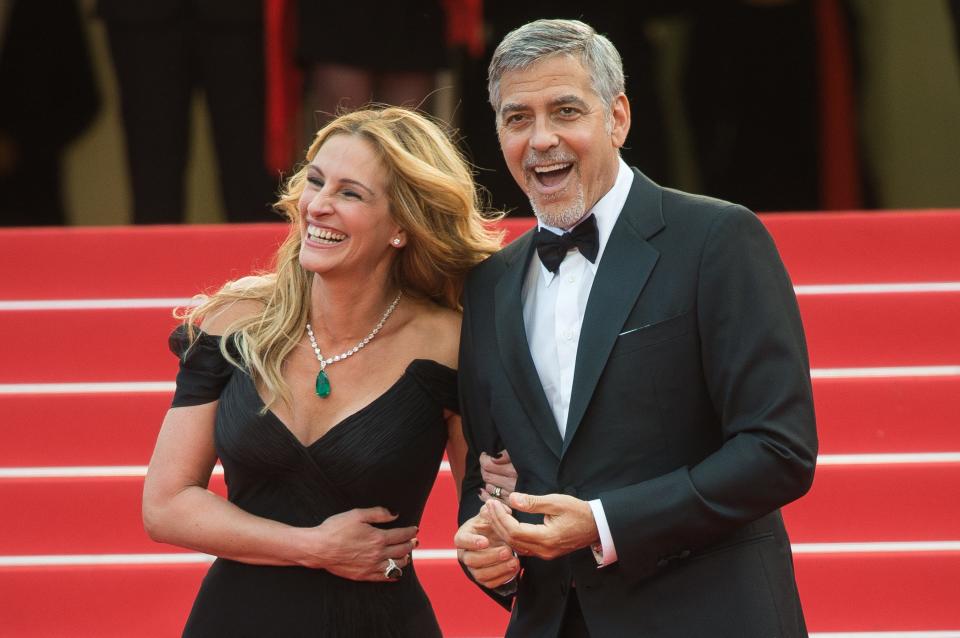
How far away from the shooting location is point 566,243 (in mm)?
2365

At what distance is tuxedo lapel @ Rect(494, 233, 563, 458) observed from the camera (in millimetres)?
2262

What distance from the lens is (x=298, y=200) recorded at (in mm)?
2889

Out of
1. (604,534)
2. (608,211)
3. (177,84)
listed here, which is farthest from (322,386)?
(177,84)

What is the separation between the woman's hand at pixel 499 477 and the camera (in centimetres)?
236

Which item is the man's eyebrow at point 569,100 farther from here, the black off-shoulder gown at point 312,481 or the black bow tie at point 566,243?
the black off-shoulder gown at point 312,481

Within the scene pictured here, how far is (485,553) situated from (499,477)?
0.51ft

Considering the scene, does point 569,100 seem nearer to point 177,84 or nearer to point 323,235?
point 323,235

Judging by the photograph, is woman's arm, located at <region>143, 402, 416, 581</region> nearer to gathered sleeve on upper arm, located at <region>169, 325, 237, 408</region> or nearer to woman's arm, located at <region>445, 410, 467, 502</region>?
gathered sleeve on upper arm, located at <region>169, 325, 237, 408</region>

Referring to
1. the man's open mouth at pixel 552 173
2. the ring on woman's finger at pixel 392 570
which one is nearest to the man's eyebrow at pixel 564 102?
the man's open mouth at pixel 552 173

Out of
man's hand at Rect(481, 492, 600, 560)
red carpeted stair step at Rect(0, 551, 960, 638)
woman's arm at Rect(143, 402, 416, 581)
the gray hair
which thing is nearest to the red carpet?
red carpeted stair step at Rect(0, 551, 960, 638)

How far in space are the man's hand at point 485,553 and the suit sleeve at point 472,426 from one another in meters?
0.09

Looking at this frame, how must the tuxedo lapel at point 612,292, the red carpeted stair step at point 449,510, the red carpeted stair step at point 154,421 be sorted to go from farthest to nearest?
the red carpeted stair step at point 154,421, the red carpeted stair step at point 449,510, the tuxedo lapel at point 612,292

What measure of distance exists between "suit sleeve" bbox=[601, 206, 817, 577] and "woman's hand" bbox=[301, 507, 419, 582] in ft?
2.28

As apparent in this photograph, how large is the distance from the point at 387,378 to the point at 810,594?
65.3 inches
